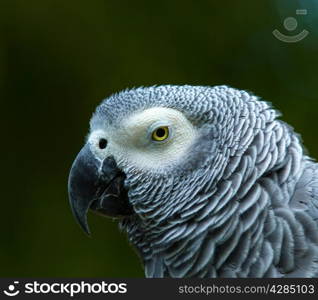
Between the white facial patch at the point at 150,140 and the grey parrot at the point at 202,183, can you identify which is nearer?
the grey parrot at the point at 202,183

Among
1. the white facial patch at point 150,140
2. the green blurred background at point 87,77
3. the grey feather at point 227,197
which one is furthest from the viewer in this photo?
the green blurred background at point 87,77

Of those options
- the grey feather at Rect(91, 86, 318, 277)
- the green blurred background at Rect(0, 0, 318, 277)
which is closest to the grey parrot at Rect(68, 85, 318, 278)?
the grey feather at Rect(91, 86, 318, 277)

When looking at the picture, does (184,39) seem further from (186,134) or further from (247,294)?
(247,294)

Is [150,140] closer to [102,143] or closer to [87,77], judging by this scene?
[102,143]

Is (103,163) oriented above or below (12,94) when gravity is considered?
below

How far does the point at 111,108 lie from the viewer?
58.3 inches

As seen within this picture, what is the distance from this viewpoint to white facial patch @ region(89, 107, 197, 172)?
1.41 meters

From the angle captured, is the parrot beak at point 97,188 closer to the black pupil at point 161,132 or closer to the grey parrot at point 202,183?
the grey parrot at point 202,183

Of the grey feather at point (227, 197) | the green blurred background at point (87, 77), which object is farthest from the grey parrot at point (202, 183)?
the green blurred background at point (87, 77)

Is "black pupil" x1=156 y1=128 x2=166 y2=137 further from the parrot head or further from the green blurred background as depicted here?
the green blurred background

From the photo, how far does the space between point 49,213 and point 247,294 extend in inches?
94.2

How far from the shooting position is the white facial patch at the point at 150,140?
1405 mm

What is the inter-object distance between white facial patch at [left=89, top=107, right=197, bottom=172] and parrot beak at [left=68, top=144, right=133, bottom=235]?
0.03m

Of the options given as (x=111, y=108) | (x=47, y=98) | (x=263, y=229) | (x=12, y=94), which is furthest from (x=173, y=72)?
(x=263, y=229)
